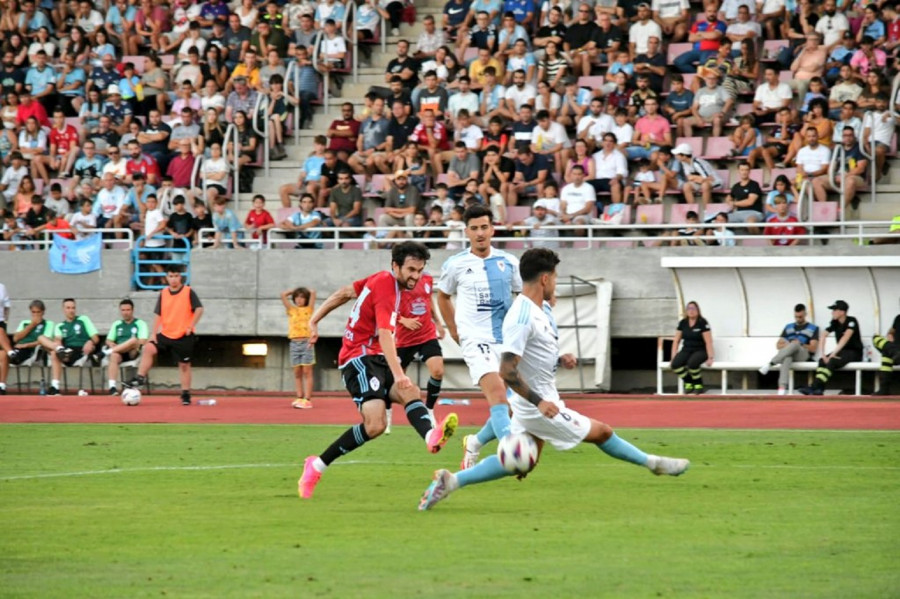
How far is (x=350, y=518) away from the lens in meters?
9.67

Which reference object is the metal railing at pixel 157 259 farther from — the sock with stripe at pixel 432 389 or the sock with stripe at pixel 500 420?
the sock with stripe at pixel 500 420

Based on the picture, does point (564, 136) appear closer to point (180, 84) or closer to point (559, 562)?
point (180, 84)

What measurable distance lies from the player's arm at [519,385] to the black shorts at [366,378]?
1988 mm

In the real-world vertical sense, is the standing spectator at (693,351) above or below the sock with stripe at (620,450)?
below

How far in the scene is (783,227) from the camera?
2453cm

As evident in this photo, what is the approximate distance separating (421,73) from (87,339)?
821cm

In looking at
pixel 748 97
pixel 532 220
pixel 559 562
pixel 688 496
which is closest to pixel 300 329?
pixel 532 220

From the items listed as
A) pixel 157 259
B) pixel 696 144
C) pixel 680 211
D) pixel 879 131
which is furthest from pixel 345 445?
pixel 157 259

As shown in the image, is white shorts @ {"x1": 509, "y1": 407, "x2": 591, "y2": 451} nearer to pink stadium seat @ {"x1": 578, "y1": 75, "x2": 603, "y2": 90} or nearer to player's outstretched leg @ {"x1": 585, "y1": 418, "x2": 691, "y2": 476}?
player's outstretched leg @ {"x1": 585, "y1": 418, "x2": 691, "y2": 476}

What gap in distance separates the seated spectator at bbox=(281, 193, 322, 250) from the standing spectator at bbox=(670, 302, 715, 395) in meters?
6.93

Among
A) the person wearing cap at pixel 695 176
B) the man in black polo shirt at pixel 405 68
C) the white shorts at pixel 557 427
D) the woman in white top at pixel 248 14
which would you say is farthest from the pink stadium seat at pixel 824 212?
the white shorts at pixel 557 427

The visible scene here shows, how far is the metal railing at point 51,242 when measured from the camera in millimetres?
27703

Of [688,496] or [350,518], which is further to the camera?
[688,496]

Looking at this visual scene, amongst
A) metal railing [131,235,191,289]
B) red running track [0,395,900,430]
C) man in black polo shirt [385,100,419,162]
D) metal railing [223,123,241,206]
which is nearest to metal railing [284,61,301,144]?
metal railing [223,123,241,206]
